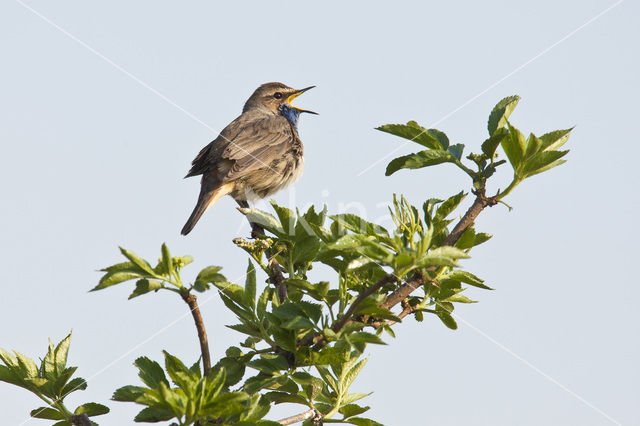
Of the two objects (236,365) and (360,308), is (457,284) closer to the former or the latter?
(360,308)

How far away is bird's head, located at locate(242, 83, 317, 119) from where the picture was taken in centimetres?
1070

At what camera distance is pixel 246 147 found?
8.96 metres

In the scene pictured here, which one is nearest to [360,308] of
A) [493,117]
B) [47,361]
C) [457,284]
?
[457,284]

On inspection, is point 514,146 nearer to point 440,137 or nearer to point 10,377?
point 440,137

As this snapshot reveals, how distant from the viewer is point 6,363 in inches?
118

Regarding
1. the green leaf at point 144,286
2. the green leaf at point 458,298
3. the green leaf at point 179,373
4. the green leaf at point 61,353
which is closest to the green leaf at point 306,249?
the green leaf at point 458,298

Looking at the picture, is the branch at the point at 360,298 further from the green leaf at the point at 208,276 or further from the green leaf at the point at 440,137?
the green leaf at the point at 440,137

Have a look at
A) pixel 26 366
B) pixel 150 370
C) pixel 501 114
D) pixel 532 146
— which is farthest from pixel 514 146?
pixel 26 366

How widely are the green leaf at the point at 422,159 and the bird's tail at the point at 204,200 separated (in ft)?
15.5

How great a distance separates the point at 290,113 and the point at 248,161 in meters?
2.13

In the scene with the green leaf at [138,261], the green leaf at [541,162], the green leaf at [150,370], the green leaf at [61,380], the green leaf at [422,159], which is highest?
the green leaf at [422,159]

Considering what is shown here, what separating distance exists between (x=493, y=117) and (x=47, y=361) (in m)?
2.24

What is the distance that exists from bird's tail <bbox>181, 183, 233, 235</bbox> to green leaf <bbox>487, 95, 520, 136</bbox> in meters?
4.93

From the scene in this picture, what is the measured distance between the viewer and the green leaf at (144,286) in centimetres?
242
